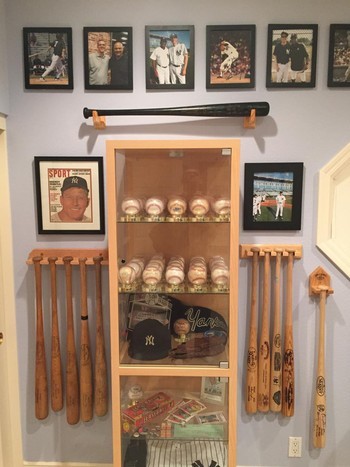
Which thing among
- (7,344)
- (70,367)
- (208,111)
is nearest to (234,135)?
(208,111)

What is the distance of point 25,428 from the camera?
7.06 feet

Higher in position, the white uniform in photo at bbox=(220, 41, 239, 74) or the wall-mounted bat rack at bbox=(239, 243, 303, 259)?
the white uniform in photo at bbox=(220, 41, 239, 74)

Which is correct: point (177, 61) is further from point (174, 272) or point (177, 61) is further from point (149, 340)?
point (149, 340)

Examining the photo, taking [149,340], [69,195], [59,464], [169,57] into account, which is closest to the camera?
[149,340]

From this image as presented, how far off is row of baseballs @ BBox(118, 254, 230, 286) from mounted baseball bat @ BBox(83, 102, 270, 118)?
71cm

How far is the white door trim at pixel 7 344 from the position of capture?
1989mm

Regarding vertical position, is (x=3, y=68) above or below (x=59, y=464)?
above

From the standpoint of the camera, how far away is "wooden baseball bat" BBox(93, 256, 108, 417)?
2.00 metres

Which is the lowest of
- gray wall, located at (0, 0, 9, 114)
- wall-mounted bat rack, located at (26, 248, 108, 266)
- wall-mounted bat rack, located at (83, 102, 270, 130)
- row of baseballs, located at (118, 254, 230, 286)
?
row of baseballs, located at (118, 254, 230, 286)

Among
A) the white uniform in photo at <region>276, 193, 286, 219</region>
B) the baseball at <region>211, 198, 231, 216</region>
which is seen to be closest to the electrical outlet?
the white uniform in photo at <region>276, 193, 286, 219</region>

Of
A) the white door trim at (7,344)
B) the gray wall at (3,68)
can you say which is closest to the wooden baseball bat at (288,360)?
the white door trim at (7,344)

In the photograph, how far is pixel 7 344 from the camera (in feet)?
6.77

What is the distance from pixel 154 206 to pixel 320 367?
1.25 metres

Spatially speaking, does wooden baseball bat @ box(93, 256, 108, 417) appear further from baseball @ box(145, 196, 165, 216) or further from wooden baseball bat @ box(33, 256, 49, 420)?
baseball @ box(145, 196, 165, 216)
